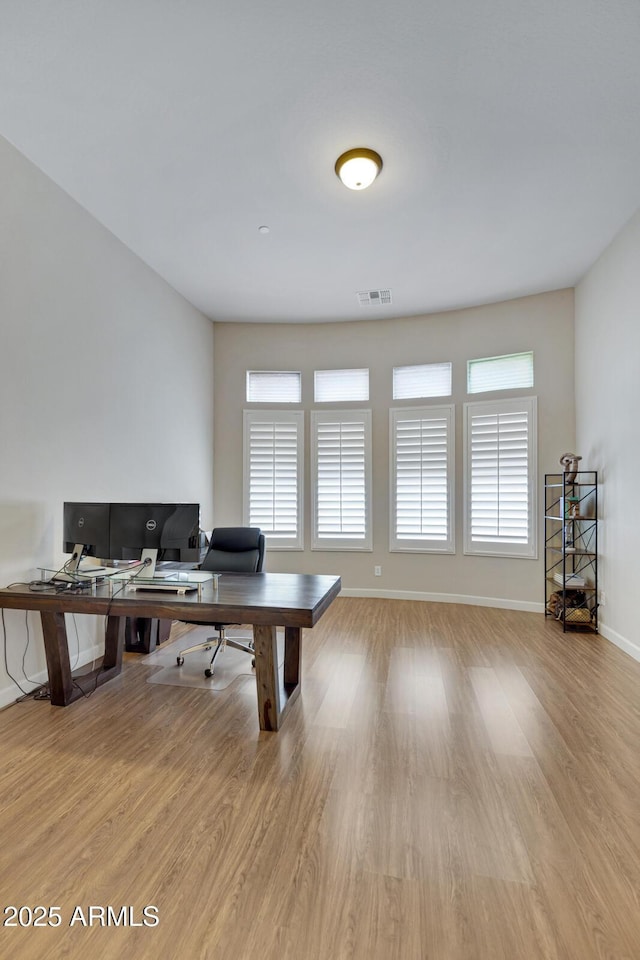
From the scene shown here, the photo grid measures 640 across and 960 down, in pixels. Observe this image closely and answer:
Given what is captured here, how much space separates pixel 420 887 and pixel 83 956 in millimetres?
1013

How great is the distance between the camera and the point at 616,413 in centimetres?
388

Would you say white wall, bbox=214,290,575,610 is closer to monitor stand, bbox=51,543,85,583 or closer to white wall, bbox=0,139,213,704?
white wall, bbox=0,139,213,704

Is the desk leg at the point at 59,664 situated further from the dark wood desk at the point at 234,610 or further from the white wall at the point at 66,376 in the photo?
the white wall at the point at 66,376

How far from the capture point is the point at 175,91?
2.39m

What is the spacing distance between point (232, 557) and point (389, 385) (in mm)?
2943

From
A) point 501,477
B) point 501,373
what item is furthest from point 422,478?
point 501,373

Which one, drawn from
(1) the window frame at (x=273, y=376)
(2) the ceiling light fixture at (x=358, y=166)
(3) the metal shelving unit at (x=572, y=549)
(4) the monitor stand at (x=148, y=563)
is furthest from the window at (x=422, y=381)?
(4) the monitor stand at (x=148, y=563)

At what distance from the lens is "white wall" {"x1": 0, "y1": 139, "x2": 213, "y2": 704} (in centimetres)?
283

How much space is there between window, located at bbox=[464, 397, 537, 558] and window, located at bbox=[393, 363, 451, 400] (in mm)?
388

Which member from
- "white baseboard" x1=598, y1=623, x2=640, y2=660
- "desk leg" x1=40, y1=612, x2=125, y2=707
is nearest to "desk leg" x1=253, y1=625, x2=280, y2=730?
"desk leg" x1=40, y1=612, x2=125, y2=707

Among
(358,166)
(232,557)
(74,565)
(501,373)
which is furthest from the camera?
(501,373)

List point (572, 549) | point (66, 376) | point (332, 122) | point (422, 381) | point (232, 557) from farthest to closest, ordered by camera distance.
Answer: point (422, 381) → point (572, 549) → point (232, 557) → point (66, 376) → point (332, 122)

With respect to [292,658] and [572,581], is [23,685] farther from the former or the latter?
[572,581]

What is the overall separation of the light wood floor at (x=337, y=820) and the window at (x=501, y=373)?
300 cm
